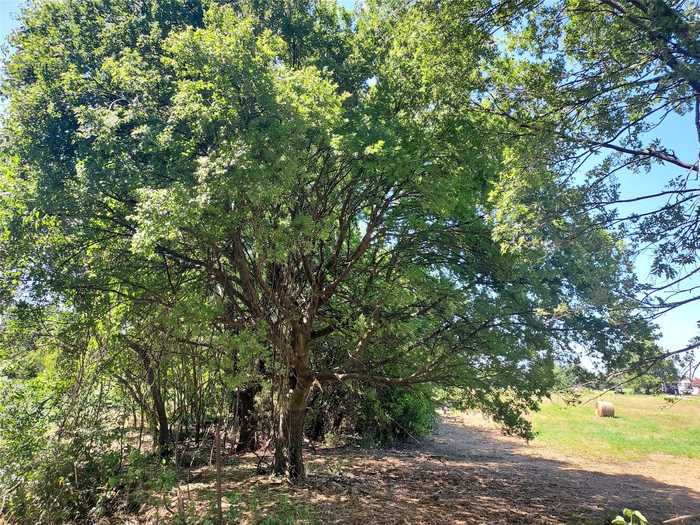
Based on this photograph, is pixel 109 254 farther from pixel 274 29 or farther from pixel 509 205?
pixel 509 205

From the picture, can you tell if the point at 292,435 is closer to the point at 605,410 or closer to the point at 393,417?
the point at 393,417

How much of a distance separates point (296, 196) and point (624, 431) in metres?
20.5

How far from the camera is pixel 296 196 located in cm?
690

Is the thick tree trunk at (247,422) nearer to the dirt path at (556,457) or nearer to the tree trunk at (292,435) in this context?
the tree trunk at (292,435)

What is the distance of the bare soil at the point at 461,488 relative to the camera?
6809 mm

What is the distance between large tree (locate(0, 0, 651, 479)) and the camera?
5.06 metres

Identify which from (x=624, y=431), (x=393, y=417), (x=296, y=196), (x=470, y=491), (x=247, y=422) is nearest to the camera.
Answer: (x=296, y=196)

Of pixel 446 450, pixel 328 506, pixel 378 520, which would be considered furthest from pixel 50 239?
pixel 446 450

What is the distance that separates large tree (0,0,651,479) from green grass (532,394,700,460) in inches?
248

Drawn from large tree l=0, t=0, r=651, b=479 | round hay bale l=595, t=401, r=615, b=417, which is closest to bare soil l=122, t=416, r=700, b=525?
large tree l=0, t=0, r=651, b=479

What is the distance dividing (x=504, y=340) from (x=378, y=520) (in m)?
3.38

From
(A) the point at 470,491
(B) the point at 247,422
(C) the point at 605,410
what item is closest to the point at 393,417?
(B) the point at 247,422

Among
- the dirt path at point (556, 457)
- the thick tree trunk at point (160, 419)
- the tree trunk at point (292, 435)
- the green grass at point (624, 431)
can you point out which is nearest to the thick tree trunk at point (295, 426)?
the tree trunk at point (292, 435)

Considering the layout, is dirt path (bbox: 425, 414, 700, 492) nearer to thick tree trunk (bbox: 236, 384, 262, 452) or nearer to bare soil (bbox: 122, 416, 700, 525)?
bare soil (bbox: 122, 416, 700, 525)
